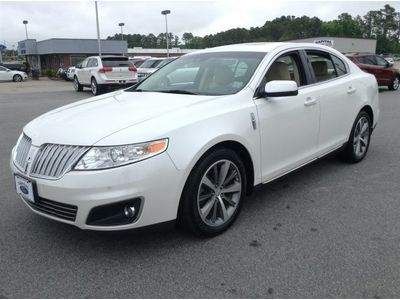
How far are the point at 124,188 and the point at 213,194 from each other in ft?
2.85

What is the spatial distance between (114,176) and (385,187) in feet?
10.7

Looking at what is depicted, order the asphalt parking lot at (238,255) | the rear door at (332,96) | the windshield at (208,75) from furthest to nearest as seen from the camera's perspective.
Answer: the rear door at (332,96), the windshield at (208,75), the asphalt parking lot at (238,255)

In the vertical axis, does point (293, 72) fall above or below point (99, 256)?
above

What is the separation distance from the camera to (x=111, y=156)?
2877 millimetres

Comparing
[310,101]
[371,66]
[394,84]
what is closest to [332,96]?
[310,101]

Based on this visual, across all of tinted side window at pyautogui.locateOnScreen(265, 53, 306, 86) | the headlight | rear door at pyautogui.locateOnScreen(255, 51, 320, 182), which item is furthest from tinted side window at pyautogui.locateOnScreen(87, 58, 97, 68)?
the headlight

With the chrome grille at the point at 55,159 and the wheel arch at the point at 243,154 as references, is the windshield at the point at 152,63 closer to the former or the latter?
the wheel arch at the point at 243,154

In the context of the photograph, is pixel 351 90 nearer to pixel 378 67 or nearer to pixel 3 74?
pixel 378 67

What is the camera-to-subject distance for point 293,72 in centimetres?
446

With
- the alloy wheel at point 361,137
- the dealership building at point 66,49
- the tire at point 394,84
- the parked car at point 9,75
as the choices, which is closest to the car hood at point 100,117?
the alloy wheel at point 361,137

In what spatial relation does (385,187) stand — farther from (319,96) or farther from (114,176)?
(114,176)

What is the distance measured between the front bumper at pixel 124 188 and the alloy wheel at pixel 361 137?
3314mm

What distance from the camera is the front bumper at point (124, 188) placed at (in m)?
2.82

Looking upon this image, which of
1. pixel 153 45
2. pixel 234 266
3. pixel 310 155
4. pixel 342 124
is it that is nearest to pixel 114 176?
pixel 234 266
